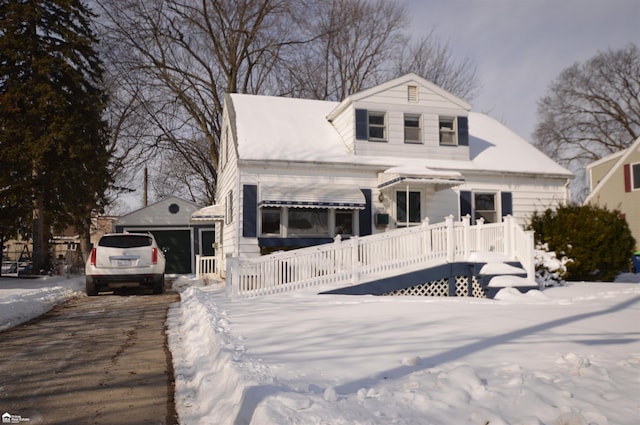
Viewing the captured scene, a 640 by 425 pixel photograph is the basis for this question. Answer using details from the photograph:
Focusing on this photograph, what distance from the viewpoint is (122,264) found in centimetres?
1254

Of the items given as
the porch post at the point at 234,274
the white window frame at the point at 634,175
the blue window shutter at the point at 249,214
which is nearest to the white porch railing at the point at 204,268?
the blue window shutter at the point at 249,214

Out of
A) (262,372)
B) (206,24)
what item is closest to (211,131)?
(206,24)

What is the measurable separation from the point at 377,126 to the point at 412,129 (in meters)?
1.27

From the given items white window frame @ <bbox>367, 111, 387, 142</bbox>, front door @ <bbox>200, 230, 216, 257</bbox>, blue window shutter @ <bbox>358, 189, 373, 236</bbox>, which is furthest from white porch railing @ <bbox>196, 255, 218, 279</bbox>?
white window frame @ <bbox>367, 111, 387, 142</bbox>

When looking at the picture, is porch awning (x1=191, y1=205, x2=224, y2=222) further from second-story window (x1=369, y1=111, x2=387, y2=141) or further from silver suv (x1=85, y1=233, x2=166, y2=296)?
second-story window (x1=369, y1=111, x2=387, y2=141)

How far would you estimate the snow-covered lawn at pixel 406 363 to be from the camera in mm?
3682

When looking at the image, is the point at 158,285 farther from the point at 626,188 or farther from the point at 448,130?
the point at 626,188

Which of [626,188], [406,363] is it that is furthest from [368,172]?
[626,188]

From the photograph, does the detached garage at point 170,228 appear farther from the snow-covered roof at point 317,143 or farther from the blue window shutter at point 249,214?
the blue window shutter at point 249,214

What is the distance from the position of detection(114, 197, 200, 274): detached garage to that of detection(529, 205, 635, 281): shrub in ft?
57.7

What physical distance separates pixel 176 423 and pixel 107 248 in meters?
9.66

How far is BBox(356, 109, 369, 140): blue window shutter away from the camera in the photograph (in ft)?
54.4

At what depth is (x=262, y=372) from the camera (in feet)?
15.2

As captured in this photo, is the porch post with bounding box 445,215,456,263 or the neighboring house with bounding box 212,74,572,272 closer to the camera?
the porch post with bounding box 445,215,456,263
